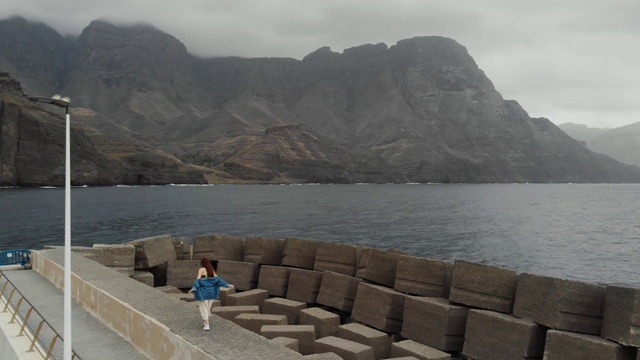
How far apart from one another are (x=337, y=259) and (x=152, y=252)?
23.4 ft

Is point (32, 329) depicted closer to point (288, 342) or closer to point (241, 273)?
point (288, 342)

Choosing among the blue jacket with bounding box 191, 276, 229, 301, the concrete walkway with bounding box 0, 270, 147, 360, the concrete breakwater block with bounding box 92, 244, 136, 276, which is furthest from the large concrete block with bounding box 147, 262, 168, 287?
the blue jacket with bounding box 191, 276, 229, 301

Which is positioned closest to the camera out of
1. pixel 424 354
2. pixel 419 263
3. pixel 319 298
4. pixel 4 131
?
pixel 424 354

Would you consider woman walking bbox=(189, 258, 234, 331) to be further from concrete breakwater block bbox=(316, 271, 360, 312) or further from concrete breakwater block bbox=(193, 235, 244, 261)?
concrete breakwater block bbox=(193, 235, 244, 261)

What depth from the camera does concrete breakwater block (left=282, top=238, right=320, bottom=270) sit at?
61.7 ft

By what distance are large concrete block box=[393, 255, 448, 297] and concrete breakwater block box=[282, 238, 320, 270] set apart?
418cm

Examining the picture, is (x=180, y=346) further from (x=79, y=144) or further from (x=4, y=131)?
(x=79, y=144)

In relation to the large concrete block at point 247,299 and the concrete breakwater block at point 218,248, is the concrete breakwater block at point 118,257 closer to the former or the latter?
the concrete breakwater block at point 218,248

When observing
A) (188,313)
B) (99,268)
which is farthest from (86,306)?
(188,313)

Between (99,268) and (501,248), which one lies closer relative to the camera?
(99,268)

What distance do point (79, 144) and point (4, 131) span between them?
2732 centimetres

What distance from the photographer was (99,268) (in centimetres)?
1570

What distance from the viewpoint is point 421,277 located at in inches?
588

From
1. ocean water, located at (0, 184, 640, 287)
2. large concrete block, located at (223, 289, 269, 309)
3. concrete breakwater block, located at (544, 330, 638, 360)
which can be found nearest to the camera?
concrete breakwater block, located at (544, 330, 638, 360)
